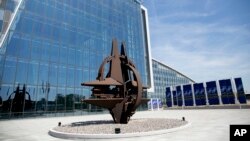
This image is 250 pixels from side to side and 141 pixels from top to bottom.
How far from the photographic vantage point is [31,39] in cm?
3331

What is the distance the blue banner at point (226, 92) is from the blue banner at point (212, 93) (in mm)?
1328

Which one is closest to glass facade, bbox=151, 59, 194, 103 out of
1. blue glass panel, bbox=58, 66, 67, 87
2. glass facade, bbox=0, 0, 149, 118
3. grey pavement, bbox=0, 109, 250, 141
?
glass facade, bbox=0, 0, 149, 118

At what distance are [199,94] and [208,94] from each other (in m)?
2.16

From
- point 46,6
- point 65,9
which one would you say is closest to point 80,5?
point 65,9

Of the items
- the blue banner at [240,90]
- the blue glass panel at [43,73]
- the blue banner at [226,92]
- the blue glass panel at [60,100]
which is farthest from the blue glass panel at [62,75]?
the blue banner at [240,90]

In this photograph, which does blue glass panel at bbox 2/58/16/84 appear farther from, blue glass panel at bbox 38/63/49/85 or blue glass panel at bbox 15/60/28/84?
blue glass panel at bbox 38/63/49/85

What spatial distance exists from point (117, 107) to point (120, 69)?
12.5 ft

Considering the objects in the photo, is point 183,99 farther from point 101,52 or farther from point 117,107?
point 117,107

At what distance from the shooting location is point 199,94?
4691 centimetres

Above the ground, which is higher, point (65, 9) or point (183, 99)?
point (65, 9)

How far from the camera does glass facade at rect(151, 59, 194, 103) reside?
92.8 meters

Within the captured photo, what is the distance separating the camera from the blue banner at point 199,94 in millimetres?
46344

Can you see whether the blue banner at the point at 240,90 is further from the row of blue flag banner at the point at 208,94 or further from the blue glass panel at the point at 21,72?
the blue glass panel at the point at 21,72

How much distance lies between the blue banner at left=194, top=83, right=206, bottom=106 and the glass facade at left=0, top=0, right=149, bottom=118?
22856 millimetres
